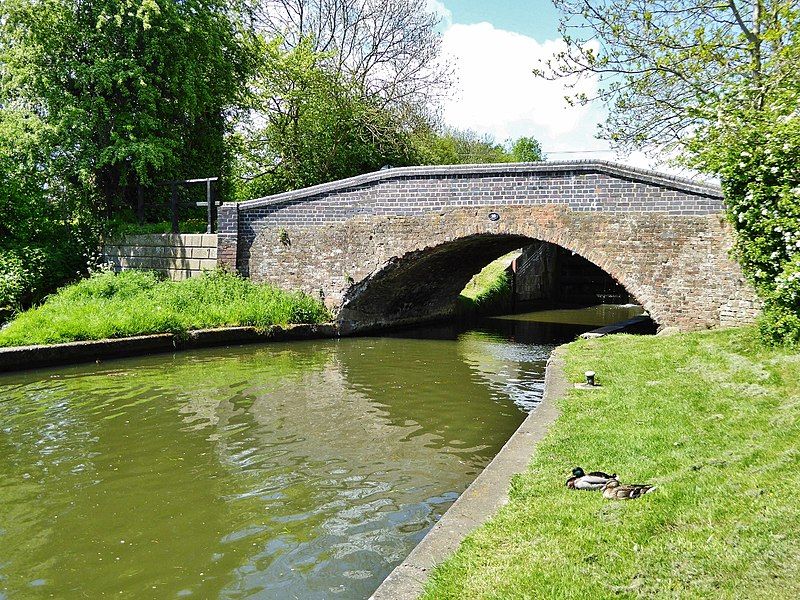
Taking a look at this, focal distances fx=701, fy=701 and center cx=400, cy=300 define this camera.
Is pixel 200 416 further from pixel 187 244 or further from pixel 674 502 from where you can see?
pixel 187 244

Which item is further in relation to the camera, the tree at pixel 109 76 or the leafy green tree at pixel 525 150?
the leafy green tree at pixel 525 150

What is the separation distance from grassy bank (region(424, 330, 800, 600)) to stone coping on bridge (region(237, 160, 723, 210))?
5647 mm

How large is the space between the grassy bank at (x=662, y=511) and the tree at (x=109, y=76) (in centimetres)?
1363

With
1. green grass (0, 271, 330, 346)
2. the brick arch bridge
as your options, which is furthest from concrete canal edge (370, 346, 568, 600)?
green grass (0, 271, 330, 346)

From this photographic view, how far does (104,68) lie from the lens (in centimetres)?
1588

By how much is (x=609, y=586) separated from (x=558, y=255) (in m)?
27.2

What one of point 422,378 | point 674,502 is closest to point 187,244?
point 422,378

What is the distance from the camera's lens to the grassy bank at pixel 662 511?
123 inches

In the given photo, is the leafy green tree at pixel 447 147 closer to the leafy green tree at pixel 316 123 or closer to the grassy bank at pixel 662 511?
the leafy green tree at pixel 316 123

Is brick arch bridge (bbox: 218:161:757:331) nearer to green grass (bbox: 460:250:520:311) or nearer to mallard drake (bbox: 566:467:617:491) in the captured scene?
green grass (bbox: 460:250:520:311)

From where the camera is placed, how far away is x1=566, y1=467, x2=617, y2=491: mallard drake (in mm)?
4305

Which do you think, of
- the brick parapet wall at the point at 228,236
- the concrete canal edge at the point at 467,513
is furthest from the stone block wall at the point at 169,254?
the concrete canal edge at the point at 467,513

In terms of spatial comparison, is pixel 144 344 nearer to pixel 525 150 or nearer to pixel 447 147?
pixel 447 147

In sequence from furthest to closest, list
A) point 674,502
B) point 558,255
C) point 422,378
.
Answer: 1. point 558,255
2. point 422,378
3. point 674,502
